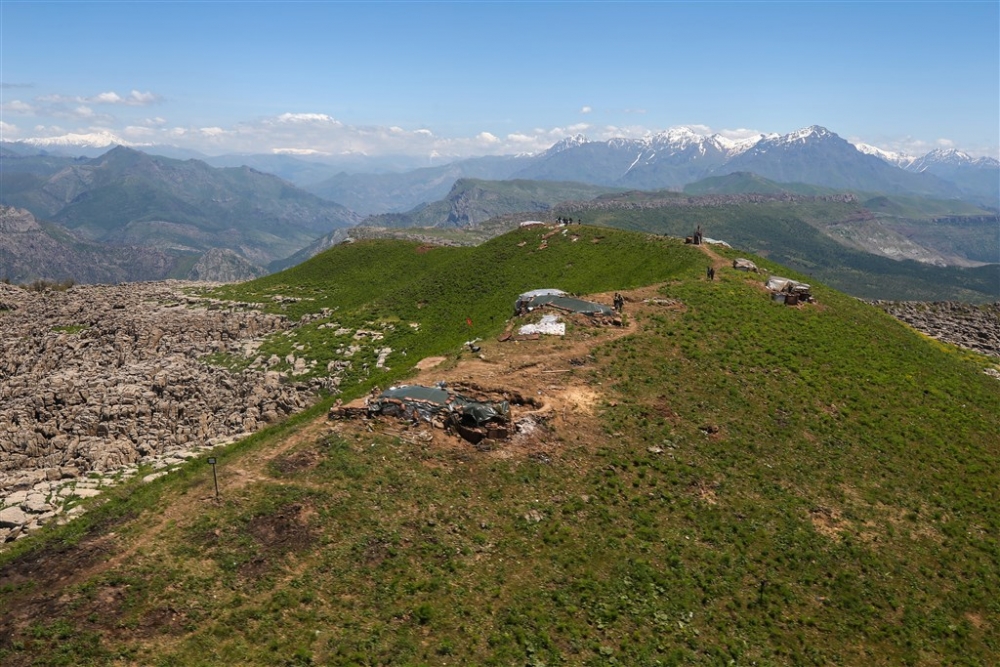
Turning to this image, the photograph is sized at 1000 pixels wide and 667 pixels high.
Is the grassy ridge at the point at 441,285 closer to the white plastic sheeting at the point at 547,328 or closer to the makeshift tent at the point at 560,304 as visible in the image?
the white plastic sheeting at the point at 547,328

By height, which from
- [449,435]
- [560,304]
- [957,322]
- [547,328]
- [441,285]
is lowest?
[957,322]

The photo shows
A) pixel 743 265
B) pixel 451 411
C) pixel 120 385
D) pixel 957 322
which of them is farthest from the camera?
pixel 957 322

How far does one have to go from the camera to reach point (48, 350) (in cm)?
6375

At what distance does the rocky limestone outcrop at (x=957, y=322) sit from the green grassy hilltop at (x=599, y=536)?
150 ft

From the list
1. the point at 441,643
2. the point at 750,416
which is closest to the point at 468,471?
the point at 441,643

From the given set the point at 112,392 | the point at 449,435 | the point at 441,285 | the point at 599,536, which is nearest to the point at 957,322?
the point at 441,285

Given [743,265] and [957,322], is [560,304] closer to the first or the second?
[743,265]

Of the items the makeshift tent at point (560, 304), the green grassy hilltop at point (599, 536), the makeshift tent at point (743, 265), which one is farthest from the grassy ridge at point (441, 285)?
the green grassy hilltop at point (599, 536)

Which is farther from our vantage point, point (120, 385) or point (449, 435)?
point (120, 385)

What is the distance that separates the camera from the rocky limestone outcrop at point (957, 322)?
81.1m

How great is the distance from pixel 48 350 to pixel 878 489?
8312 cm

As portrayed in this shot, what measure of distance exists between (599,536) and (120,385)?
4600cm

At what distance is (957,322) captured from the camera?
94812 millimetres

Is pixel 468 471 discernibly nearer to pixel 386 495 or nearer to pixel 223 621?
pixel 386 495
